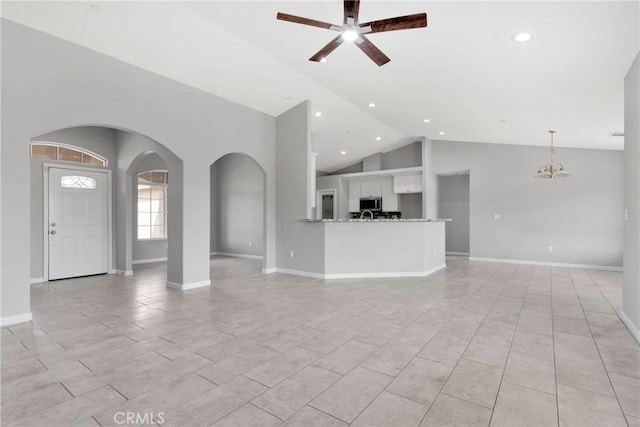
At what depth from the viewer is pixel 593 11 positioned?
2697 mm

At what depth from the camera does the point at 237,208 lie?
9.23 metres

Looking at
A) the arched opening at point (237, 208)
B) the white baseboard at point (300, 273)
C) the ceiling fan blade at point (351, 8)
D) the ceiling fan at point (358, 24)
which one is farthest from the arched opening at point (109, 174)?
the ceiling fan blade at point (351, 8)

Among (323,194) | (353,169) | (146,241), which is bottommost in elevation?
(146,241)

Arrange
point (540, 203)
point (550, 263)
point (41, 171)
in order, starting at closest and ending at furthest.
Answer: point (41, 171)
point (550, 263)
point (540, 203)

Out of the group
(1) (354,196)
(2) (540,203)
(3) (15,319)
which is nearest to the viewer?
(3) (15,319)

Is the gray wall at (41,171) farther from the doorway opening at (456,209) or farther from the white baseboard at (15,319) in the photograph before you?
the doorway opening at (456,209)

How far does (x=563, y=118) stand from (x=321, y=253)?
180 inches

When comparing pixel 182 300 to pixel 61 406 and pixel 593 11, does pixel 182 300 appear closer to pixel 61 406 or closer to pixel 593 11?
pixel 61 406

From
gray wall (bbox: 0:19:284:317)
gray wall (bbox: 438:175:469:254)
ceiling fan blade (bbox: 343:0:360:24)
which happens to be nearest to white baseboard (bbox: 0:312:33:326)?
gray wall (bbox: 0:19:284:317)

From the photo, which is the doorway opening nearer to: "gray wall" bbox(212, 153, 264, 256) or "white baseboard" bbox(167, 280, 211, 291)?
"gray wall" bbox(212, 153, 264, 256)

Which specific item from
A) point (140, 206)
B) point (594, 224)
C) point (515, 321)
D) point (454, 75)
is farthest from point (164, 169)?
point (594, 224)

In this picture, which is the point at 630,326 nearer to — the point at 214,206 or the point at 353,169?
the point at 353,169

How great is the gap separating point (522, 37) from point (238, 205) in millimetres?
7508


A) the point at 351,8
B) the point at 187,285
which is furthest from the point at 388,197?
the point at 351,8
